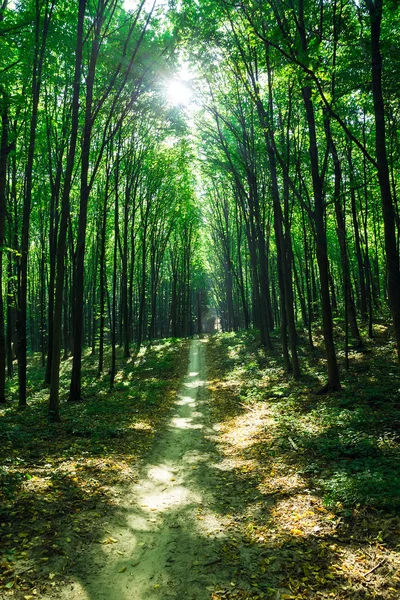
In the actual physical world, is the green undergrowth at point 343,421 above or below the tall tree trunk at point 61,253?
below

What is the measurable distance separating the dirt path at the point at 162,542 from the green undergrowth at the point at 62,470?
0.29m

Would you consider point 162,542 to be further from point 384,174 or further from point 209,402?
point 209,402

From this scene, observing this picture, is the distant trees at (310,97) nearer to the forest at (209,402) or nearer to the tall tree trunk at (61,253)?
the forest at (209,402)

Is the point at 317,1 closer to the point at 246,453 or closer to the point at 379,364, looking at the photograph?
the point at 379,364

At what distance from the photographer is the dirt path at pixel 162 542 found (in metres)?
3.93

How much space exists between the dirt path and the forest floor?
2 cm

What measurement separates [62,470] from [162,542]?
2.86 meters

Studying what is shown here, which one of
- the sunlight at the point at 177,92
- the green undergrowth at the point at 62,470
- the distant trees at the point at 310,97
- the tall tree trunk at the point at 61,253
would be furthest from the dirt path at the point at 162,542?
the sunlight at the point at 177,92

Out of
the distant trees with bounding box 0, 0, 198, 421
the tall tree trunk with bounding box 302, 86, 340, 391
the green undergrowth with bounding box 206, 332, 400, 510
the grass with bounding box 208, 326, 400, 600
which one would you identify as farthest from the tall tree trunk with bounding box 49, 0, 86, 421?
the tall tree trunk with bounding box 302, 86, 340, 391

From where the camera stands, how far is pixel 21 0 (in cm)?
1131

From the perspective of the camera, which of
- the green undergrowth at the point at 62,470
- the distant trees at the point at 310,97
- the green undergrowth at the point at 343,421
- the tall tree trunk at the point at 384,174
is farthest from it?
the distant trees at the point at 310,97

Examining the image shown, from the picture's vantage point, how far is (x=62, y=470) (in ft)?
22.2

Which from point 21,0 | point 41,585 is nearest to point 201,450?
point 41,585

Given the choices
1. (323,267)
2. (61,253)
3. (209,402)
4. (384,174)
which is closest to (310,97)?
(384,174)
